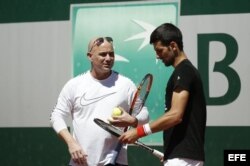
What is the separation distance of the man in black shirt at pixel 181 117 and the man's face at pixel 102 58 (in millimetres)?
728

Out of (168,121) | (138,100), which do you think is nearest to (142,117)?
(138,100)

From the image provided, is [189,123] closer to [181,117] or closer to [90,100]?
[181,117]

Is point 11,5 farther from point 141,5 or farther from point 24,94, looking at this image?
point 141,5

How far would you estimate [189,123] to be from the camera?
128 inches

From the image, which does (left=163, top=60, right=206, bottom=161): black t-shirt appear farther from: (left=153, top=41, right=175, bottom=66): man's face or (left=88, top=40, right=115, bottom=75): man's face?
(left=88, top=40, right=115, bottom=75): man's face

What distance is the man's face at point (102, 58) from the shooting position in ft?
13.2

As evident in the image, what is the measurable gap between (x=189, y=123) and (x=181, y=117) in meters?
0.08

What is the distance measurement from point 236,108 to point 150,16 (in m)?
1.07

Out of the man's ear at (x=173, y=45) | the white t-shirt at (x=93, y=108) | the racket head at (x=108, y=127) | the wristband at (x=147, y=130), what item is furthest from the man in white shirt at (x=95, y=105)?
the man's ear at (x=173, y=45)

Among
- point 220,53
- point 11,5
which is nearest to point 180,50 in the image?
point 220,53

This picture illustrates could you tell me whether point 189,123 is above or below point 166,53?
below

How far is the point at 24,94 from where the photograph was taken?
5812mm

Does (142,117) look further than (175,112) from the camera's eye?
Yes

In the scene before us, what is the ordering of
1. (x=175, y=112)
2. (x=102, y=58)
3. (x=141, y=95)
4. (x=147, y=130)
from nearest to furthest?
(x=175, y=112) → (x=147, y=130) → (x=102, y=58) → (x=141, y=95)
